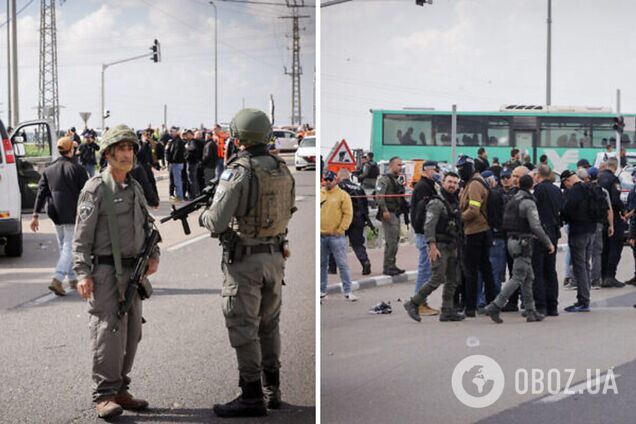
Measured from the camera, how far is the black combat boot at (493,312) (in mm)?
4939

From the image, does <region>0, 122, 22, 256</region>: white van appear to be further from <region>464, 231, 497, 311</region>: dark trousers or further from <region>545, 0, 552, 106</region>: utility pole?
<region>545, 0, 552, 106</region>: utility pole

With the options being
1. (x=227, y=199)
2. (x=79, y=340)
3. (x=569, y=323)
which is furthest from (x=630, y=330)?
(x=79, y=340)

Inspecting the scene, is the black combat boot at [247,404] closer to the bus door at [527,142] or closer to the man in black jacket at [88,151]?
the bus door at [527,142]

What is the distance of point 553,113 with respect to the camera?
5680 mm

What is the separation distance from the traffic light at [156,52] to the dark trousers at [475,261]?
1.51 metres

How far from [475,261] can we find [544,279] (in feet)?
1.67

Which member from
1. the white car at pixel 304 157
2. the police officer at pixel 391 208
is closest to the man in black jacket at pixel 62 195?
the police officer at pixel 391 208

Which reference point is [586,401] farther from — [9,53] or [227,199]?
[9,53]

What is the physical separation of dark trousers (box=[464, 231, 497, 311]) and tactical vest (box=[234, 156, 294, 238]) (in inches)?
39.2

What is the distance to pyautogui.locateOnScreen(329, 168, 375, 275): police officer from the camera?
5.75 m

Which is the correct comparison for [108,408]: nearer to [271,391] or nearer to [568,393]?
[271,391]

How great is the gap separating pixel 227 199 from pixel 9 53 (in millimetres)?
2086

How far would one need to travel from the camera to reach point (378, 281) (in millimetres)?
5750

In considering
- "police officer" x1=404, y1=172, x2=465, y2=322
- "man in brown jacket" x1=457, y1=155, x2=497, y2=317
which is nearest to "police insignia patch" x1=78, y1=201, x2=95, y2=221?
"police officer" x1=404, y1=172, x2=465, y2=322
